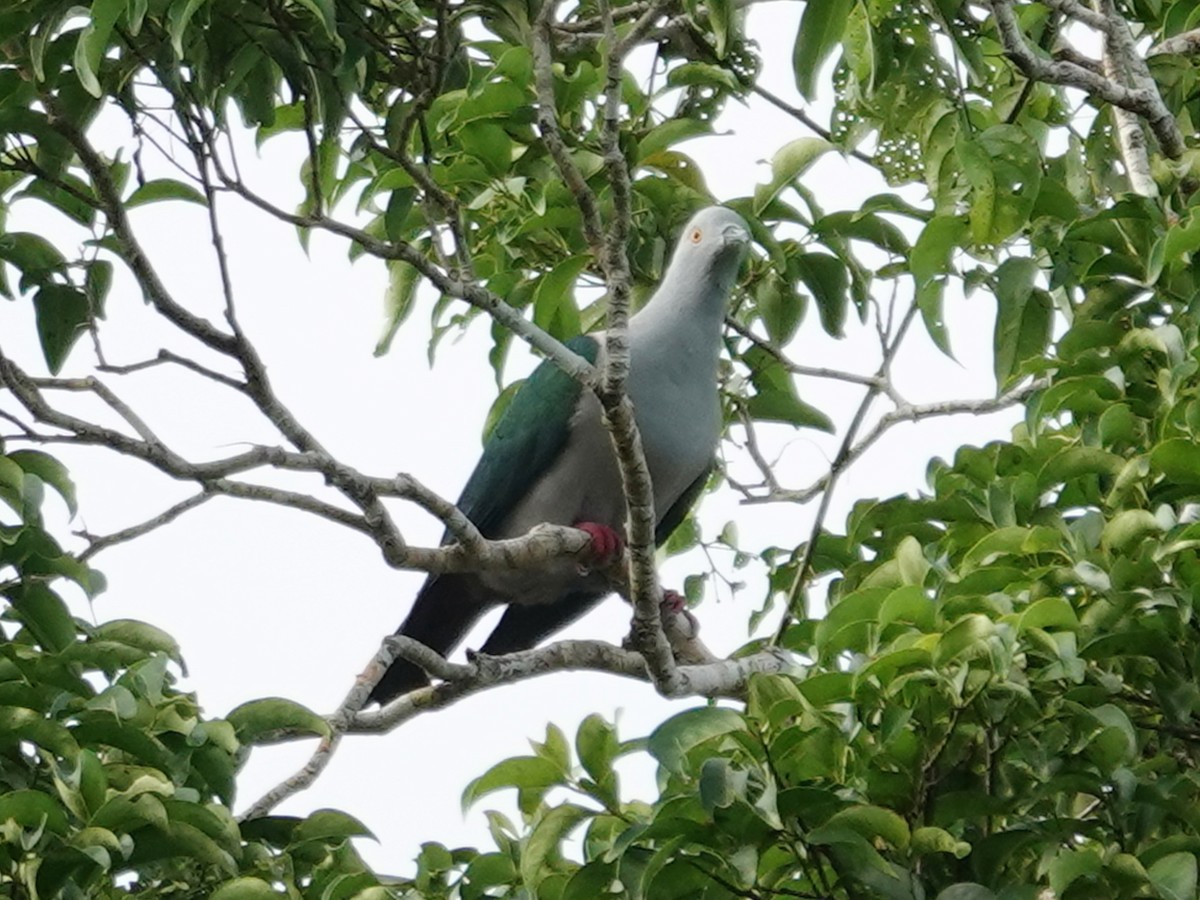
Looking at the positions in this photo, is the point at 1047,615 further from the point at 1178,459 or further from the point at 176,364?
the point at 176,364

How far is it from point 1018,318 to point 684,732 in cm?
123

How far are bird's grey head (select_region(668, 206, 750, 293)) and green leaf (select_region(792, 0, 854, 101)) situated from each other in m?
1.01

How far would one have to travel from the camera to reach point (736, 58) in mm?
4090

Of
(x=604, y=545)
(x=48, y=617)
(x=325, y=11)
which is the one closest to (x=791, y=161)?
(x=604, y=545)

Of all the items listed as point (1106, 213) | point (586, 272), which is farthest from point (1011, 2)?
point (586, 272)

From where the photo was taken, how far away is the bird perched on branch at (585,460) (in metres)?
4.64

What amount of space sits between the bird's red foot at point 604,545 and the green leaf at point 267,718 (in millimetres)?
1586

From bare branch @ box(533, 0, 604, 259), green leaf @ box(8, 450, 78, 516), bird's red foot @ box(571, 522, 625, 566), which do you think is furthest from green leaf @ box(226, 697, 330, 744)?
bird's red foot @ box(571, 522, 625, 566)

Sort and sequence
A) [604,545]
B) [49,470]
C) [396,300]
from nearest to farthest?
[49,470] → [396,300] → [604,545]

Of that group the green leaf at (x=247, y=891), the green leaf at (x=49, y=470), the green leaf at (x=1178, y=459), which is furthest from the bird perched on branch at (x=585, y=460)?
the green leaf at (x=247, y=891)

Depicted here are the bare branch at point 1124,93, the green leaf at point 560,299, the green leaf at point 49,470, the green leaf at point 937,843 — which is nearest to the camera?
the green leaf at point 937,843

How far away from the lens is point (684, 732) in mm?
2594

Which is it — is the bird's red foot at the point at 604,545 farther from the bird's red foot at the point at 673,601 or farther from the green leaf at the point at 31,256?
the green leaf at the point at 31,256

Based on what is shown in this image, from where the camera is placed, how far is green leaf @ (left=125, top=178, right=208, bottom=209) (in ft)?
11.3
